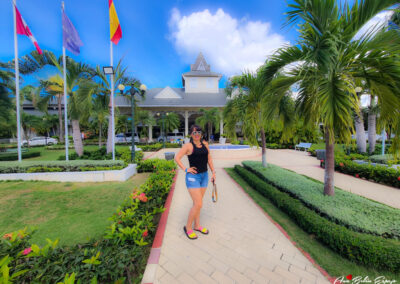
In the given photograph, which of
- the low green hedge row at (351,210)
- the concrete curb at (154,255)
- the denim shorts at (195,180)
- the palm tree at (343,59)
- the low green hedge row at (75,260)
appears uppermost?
the palm tree at (343,59)

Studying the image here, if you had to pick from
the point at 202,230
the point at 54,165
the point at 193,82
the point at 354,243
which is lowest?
the point at 202,230

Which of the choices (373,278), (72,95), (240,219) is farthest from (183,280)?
(72,95)

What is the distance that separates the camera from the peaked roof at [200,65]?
92.0ft

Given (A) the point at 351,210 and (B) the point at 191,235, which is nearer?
(B) the point at 191,235

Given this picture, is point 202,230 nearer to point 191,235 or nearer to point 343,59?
point 191,235

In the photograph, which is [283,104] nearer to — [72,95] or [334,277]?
[334,277]

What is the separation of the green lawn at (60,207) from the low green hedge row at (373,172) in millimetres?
8893

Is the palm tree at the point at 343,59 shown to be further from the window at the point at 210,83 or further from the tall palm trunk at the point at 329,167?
the window at the point at 210,83

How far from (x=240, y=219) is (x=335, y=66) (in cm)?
352

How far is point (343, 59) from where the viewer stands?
3.04m

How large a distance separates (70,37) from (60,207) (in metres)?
8.08

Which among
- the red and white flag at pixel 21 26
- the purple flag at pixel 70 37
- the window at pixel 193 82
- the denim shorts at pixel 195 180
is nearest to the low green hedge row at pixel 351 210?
the denim shorts at pixel 195 180

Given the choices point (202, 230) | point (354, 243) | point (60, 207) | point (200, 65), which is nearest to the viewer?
point (354, 243)

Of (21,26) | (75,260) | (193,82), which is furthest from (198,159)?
(193,82)
